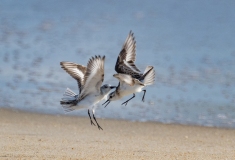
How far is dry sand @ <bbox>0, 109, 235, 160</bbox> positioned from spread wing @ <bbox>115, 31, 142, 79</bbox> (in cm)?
84

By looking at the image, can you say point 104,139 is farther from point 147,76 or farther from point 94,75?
point 94,75

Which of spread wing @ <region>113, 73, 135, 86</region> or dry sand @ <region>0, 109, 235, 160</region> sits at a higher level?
spread wing @ <region>113, 73, 135, 86</region>

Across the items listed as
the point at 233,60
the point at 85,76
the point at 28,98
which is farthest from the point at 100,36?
the point at 85,76

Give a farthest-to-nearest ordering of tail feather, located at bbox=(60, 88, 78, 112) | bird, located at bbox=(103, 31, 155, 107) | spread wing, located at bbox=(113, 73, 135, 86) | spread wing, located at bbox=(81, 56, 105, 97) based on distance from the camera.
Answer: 1. tail feather, located at bbox=(60, 88, 78, 112)
2. bird, located at bbox=(103, 31, 155, 107)
3. spread wing, located at bbox=(113, 73, 135, 86)
4. spread wing, located at bbox=(81, 56, 105, 97)

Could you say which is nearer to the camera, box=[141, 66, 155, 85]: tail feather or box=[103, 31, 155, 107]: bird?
box=[103, 31, 155, 107]: bird

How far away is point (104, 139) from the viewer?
7477 mm

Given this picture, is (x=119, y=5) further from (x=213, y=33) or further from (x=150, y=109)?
(x=150, y=109)

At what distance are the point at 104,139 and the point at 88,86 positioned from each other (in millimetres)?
1072

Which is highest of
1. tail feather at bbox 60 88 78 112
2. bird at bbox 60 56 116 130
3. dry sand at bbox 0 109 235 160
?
bird at bbox 60 56 116 130

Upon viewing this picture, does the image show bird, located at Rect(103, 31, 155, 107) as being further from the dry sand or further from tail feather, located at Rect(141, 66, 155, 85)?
the dry sand

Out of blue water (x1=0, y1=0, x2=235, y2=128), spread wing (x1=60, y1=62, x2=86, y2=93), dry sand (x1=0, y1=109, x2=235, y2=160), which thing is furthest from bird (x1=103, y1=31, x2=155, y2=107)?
blue water (x1=0, y1=0, x2=235, y2=128)

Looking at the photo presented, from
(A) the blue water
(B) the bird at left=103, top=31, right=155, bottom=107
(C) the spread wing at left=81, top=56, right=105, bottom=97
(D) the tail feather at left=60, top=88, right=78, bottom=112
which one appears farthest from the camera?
(A) the blue water

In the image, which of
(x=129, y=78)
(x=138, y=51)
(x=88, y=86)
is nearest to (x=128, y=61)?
(x=129, y=78)

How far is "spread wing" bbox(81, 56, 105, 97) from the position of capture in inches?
250
